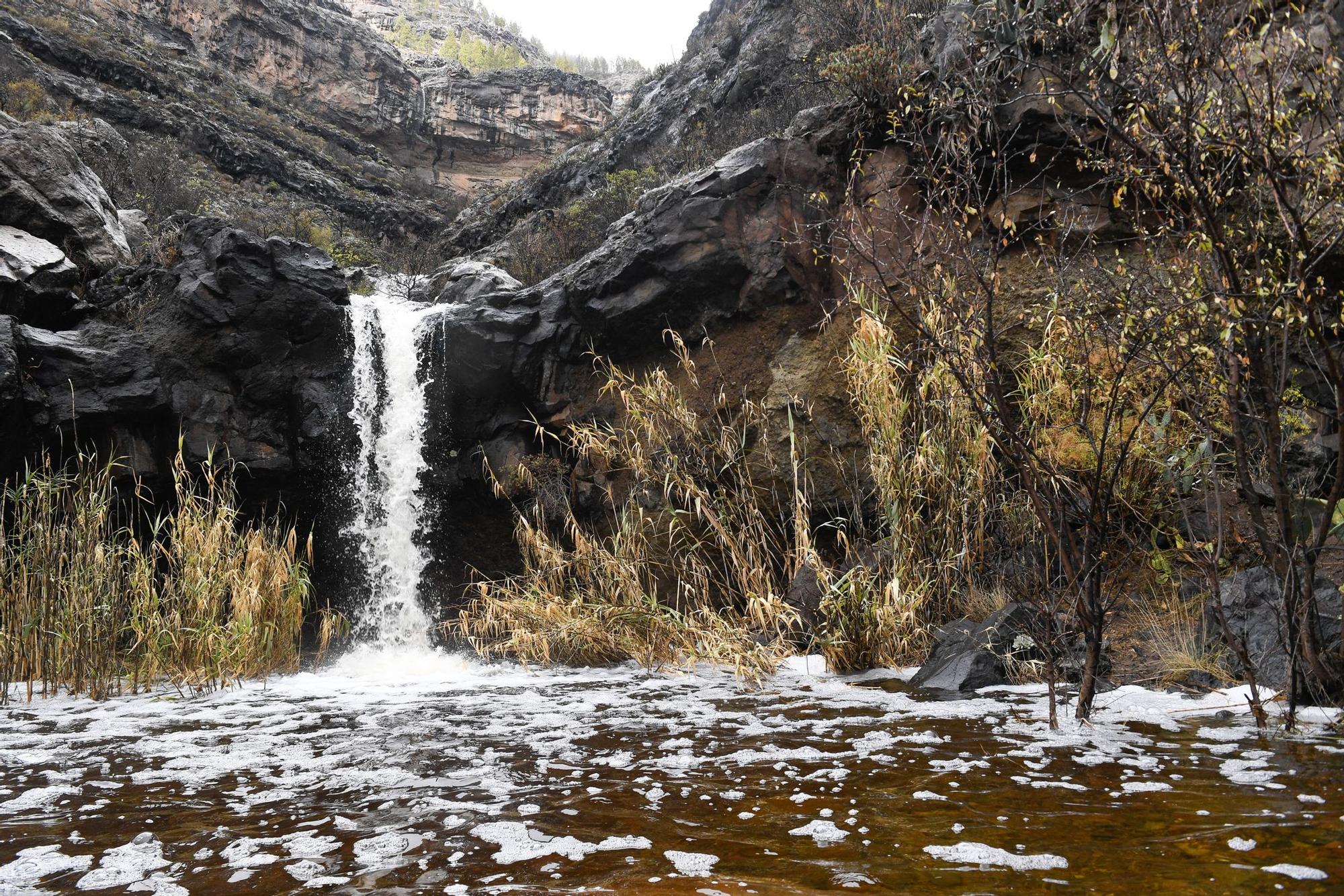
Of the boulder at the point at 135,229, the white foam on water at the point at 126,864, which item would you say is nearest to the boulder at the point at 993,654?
the white foam on water at the point at 126,864

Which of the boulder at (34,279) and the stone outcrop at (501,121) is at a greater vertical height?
the stone outcrop at (501,121)

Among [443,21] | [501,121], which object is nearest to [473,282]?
[501,121]

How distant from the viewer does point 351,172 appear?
78.2 feet

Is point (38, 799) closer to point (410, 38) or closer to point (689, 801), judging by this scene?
point (689, 801)

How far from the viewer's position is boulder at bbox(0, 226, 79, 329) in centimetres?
731

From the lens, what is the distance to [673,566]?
541 centimetres

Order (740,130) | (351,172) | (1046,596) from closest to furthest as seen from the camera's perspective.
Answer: (1046,596), (740,130), (351,172)

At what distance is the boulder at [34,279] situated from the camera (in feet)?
24.0

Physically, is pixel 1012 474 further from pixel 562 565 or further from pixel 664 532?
pixel 562 565

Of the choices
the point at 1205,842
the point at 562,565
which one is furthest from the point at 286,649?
the point at 1205,842

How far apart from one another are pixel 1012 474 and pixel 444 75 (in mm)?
31882

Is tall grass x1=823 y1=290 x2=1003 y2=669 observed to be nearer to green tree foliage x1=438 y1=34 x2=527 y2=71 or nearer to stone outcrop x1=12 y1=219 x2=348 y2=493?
stone outcrop x1=12 y1=219 x2=348 y2=493

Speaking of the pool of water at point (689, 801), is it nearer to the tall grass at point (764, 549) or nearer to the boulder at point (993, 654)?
the boulder at point (993, 654)

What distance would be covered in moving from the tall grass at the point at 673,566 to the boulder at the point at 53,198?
20.9ft
